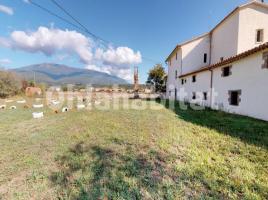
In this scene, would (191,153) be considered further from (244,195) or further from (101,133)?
(101,133)

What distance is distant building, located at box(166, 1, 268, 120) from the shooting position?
729 cm

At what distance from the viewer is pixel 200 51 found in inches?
677

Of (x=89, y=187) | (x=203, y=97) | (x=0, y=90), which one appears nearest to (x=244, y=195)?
(x=89, y=187)

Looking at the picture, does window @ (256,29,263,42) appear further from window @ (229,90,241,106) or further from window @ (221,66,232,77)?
window @ (229,90,241,106)

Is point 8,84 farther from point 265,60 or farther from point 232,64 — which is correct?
point 265,60

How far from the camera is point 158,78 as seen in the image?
30031 millimetres

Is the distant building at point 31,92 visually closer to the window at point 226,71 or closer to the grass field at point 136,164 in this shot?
the grass field at point 136,164

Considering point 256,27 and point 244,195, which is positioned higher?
point 256,27

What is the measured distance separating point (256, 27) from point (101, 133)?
543 inches

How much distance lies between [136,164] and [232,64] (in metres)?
8.76

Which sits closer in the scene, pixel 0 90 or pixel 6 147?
pixel 6 147

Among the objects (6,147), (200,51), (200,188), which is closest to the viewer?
(200,188)

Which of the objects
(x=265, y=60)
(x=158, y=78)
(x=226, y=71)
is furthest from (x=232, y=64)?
(x=158, y=78)

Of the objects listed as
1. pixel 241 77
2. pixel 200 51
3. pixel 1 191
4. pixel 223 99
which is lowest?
pixel 1 191
